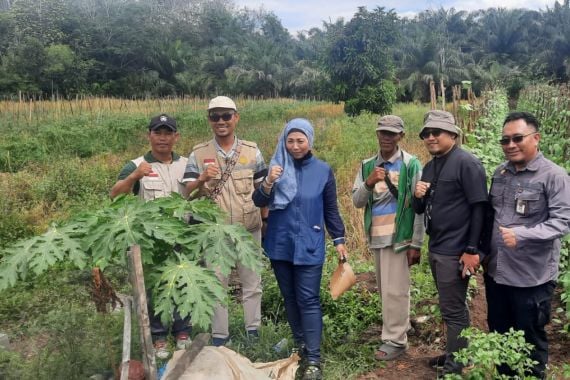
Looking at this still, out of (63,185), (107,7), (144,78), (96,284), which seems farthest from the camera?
(107,7)

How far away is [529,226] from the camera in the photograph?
2.77 m

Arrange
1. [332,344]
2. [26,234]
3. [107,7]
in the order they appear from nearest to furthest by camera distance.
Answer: [332,344] < [26,234] < [107,7]

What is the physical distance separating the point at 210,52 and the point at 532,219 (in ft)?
136

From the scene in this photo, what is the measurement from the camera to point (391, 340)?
3619 mm

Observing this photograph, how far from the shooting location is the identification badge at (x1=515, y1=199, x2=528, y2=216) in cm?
277

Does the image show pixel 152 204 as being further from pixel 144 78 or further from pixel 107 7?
pixel 107 7

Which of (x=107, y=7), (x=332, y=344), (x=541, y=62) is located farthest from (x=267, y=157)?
(x=107, y=7)

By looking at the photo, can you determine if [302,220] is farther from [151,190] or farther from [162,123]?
[162,123]

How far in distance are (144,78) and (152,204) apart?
35331mm

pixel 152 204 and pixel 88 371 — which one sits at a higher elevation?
pixel 152 204

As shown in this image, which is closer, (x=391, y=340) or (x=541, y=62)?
(x=391, y=340)

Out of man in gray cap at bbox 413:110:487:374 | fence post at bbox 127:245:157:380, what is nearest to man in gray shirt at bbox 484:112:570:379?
man in gray cap at bbox 413:110:487:374

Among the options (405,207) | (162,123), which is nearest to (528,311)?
(405,207)

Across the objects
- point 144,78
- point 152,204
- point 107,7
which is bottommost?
point 152,204
